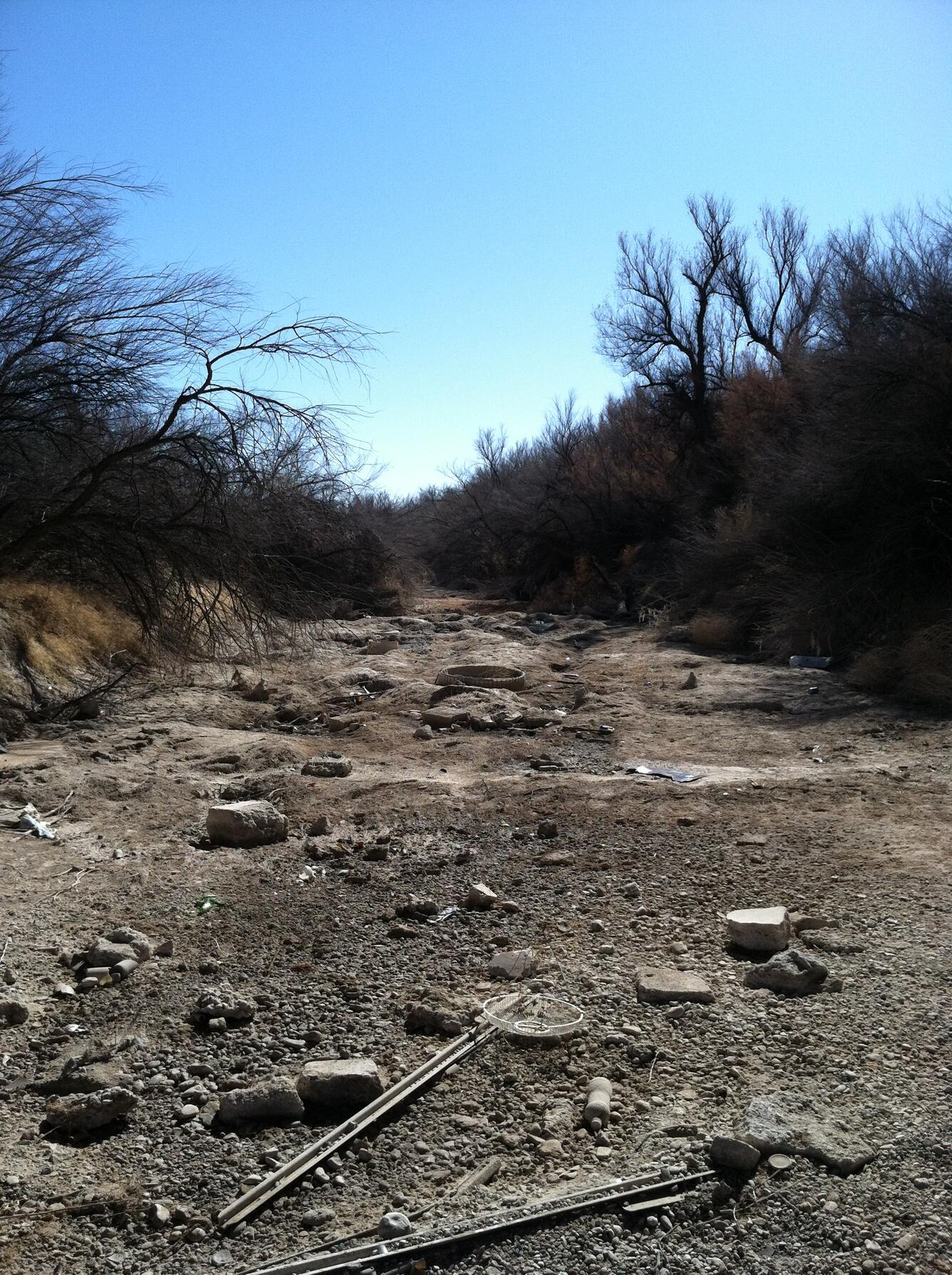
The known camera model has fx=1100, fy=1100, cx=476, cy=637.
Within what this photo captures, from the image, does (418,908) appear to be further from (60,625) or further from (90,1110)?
(60,625)

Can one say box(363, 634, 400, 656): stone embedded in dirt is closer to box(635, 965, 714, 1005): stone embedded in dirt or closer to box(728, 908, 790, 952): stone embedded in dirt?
box(728, 908, 790, 952): stone embedded in dirt

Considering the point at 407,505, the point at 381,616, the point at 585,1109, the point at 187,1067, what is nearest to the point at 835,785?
the point at 585,1109

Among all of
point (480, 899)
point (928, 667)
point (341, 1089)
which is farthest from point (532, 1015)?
point (928, 667)

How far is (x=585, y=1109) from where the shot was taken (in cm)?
375

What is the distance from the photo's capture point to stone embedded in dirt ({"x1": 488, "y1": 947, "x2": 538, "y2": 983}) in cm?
489

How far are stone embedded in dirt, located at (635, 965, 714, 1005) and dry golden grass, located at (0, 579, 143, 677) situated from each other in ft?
27.1

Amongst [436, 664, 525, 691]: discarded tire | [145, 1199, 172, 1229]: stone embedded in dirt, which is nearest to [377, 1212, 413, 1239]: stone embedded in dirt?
[145, 1199, 172, 1229]: stone embedded in dirt

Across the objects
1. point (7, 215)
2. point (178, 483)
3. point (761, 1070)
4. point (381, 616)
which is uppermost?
point (7, 215)

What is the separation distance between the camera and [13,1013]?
456 centimetres

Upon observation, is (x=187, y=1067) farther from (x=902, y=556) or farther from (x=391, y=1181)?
(x=902, y=556)

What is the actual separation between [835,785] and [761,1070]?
4.71 metres

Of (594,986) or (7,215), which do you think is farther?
(7,215)

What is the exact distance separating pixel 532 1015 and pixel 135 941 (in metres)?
2.01

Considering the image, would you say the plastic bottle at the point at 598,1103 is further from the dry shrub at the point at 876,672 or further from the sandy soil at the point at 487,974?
the dry shrub at the point at 876,672
